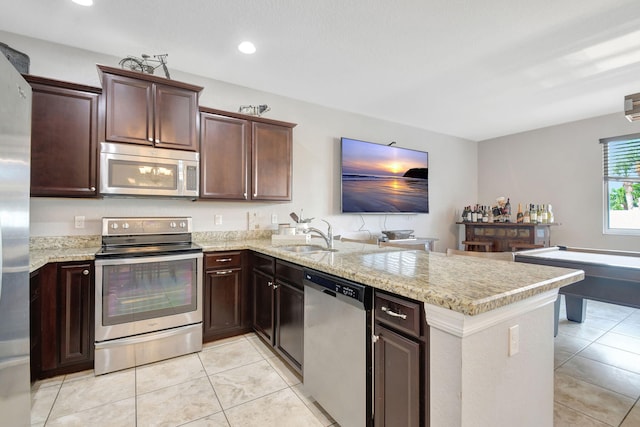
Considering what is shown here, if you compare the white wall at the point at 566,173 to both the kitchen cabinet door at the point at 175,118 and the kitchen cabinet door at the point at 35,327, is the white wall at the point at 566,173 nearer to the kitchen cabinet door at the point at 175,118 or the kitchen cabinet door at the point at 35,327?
the kitchen cabinet door at the point at 175,118

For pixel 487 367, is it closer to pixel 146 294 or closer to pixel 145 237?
pixel 146 294

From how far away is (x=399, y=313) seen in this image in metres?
1.26

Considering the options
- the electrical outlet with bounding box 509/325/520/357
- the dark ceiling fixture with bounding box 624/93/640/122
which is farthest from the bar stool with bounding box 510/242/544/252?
the electrical outlet with bounding box 509/325/520/357

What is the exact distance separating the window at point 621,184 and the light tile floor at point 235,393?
91.7 inches

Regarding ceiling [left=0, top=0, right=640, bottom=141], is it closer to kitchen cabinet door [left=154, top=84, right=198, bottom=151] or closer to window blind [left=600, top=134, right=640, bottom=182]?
kitchen cabinet door [left=154, top=84, right=198, bottom=151]

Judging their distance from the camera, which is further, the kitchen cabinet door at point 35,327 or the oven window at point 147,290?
the oven window at point 147,290

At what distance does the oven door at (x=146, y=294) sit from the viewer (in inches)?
87.7

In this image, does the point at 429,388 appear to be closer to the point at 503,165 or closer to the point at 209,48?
the point at 209,48

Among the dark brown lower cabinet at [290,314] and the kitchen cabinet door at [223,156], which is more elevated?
the kitchen cabinet door at [223,156]

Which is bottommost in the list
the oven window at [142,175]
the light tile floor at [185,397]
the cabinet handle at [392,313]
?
the light tile floor at [185,397]

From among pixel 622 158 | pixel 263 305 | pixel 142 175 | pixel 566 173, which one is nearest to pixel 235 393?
pixel 263 305

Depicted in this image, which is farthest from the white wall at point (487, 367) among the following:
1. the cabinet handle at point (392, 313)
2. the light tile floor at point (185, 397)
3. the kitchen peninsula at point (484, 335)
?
the light tile floor at point (185, 397)

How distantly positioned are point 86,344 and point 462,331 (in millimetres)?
2602

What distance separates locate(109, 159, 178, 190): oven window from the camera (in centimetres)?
243
